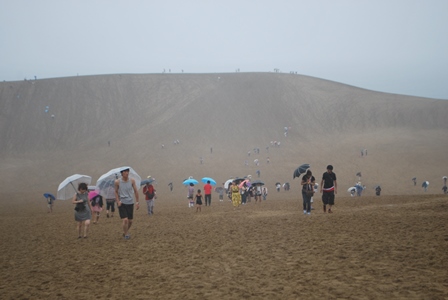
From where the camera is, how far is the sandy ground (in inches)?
261

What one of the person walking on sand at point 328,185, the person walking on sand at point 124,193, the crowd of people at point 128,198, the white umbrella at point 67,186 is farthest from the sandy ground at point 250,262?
the white umbrella at point 67,186

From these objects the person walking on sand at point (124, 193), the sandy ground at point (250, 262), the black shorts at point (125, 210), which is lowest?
the sandy ground at point (250, 262)

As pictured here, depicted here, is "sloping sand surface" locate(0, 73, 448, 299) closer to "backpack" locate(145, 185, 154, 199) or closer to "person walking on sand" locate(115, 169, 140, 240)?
"person walking on sand" locate(115, 169, 140, 240)

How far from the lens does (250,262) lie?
28.2 feet

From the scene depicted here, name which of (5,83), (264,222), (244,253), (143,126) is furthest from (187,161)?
(5,83)

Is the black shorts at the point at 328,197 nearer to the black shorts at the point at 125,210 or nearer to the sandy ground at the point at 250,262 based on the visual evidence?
the sandy ground at the point at 250,262

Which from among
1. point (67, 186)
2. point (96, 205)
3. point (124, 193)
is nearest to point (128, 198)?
point (124, 193)

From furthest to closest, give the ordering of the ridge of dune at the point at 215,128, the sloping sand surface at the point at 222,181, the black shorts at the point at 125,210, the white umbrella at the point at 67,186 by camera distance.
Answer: the ridge of dune at the point at 215,128
the white umbrella at the point at 67,186
the black shorts at the point at 125,210
the sloping sand surface at the point at 222,181

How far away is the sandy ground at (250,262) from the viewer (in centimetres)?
663

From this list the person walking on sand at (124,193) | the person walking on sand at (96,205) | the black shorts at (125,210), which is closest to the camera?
the person walking on sand at (124,193)

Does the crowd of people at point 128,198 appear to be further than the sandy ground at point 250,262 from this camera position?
Yes

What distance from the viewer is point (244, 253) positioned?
956 centimetres

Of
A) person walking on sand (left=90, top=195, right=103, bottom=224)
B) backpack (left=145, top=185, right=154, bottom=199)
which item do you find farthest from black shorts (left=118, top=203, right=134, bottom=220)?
backpack (left=145, top=185, right=154, bottom=199)

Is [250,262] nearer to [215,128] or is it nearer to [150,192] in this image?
[150,192]
